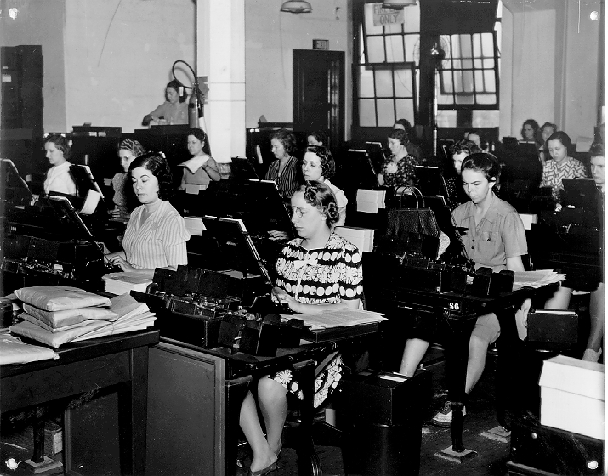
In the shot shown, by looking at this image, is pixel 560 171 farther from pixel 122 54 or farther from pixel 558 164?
pixel 122 54

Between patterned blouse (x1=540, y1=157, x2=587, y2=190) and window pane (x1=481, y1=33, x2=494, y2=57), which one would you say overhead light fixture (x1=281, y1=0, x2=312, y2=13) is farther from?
patterned blouse (x1=540, y1=157, x2=587, y2=190)

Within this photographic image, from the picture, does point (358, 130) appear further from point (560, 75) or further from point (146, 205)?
point (146, 205)

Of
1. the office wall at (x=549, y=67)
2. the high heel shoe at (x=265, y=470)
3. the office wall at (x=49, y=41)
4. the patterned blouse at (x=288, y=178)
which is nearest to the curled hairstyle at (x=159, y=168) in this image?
the high heel shoe at (x=265, y=470)

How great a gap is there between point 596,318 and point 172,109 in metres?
7.89

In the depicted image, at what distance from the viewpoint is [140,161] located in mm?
4203

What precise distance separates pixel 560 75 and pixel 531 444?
12.0 metres

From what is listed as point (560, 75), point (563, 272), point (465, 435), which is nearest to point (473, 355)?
point (465, 435)

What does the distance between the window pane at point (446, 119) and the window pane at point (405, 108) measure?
0.52 metres

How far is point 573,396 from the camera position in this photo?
231 centimetres

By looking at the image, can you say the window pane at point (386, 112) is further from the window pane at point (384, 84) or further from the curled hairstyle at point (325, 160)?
the curled hairstyle at point (325, 160)

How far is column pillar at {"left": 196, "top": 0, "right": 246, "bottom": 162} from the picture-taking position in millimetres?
10219

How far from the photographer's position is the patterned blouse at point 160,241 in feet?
13.7

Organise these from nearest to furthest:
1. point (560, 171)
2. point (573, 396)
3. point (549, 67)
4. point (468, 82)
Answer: point (573, 396) → point (560, 171) → point (549, 67) → point (468, 82)

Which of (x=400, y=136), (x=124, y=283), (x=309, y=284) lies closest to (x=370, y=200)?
(x=400, y=136)
